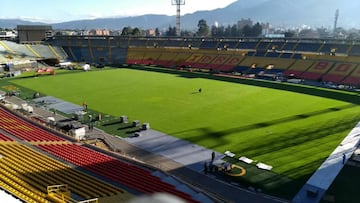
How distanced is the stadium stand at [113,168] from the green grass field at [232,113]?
29.6 feet

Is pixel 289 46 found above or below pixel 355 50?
above

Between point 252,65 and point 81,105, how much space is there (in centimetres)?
4192

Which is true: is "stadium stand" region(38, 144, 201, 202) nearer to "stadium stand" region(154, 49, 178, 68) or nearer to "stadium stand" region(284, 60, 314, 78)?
"stadium stand" region(284, 60, 314, 78)

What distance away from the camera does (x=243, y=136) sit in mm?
28859

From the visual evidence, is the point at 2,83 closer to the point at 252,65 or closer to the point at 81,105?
the point at 81,105

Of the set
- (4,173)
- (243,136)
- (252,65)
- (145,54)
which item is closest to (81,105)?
(243,136)

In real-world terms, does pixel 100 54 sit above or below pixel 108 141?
above

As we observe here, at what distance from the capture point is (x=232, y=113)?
121ft

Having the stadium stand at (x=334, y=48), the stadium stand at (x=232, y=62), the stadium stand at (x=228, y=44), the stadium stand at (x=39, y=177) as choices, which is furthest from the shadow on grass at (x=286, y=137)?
the stadium stand at (x=228, y=44)

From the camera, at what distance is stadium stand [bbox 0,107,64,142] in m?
24.4

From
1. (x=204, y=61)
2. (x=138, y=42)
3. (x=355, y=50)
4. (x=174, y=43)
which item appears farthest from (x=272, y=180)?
(x=138, y=42)

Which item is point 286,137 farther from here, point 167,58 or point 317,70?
point 167,58

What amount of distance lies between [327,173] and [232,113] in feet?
52.0

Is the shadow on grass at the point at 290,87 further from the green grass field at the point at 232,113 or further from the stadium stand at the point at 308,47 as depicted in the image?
the stadium stand at the point at 308,47
